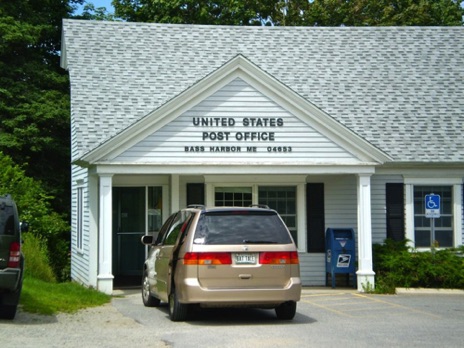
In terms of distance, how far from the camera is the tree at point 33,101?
30.6m

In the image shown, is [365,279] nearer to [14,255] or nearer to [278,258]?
[278,258]

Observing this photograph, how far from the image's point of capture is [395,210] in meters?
22.3

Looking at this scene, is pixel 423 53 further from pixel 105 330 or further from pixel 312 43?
pixel 105 330

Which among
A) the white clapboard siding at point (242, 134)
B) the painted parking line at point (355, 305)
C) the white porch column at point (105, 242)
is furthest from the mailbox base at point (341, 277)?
the white porch column at point (105, 242)

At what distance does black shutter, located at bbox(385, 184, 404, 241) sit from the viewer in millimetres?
22234

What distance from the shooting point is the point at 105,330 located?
13289 millimetres

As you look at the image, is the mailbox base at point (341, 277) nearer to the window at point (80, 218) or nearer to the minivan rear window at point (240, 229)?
the window at point (80, 218)

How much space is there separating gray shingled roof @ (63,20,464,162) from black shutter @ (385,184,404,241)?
900mm

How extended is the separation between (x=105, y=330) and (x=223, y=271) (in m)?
1.99

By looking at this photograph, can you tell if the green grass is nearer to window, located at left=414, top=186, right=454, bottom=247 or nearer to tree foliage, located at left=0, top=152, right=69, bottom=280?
tree foliage, located at left=0, top=152, right=69, bottom=280

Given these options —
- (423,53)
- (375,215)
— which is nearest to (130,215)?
(375,215)

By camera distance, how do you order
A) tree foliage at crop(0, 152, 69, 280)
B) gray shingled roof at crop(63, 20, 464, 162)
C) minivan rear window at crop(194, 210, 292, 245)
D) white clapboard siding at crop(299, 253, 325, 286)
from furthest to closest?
tree foliage at crop(0, 152, 69, 280), gray shingled roof at crop(63, 20, 464, 162), white clapboard siding at crop(299, 253, 325, 286), minivan rear window at crop(194, 210, 292, 245)

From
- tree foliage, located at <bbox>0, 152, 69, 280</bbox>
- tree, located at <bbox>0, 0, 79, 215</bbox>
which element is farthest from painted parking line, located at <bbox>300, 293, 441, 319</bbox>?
tree, located at <bbox>0, 0, 79, 215</bbox>

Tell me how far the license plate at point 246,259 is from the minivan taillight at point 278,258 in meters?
0.11
